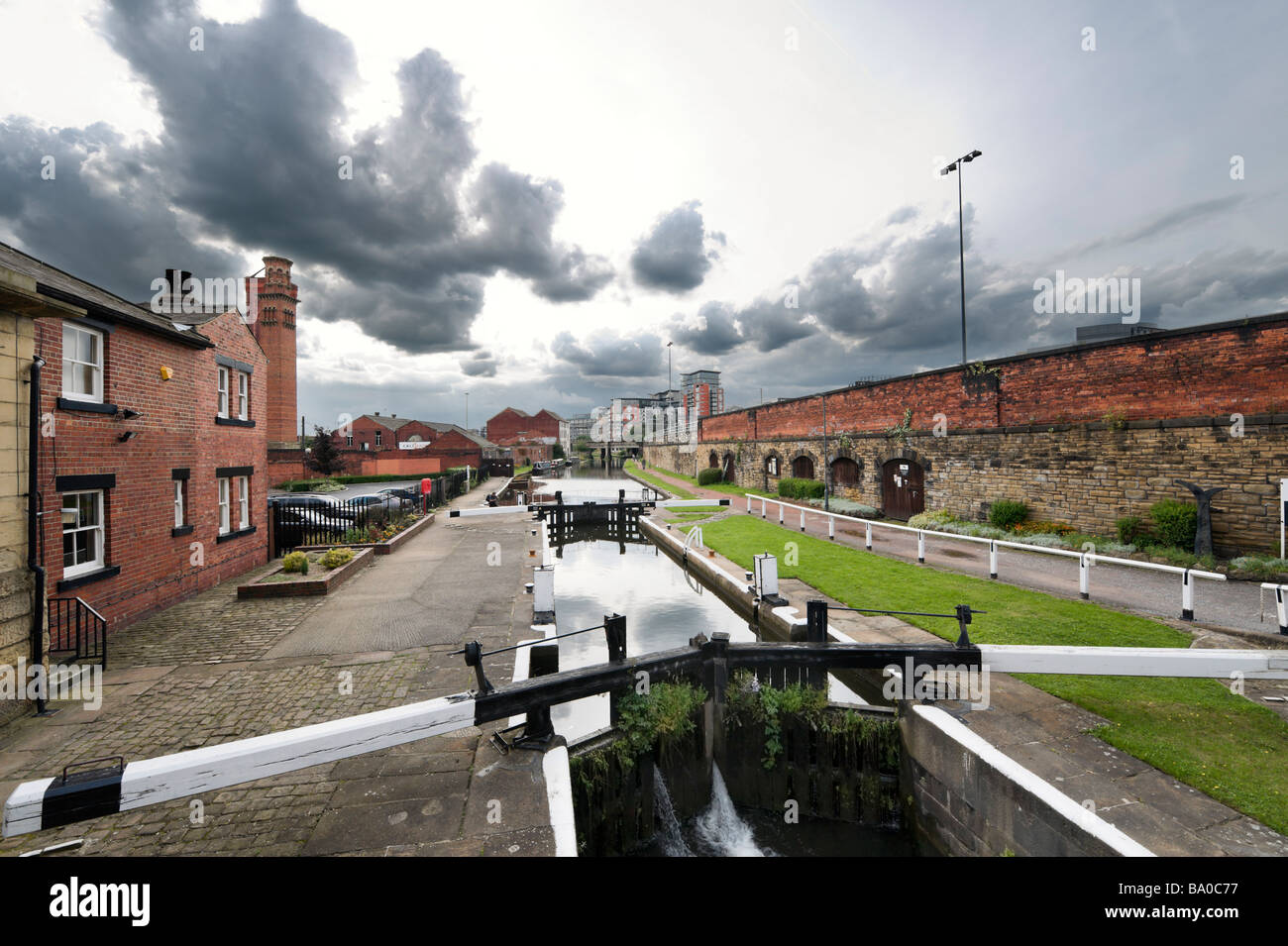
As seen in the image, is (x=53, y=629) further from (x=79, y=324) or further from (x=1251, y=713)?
(x=1251, y=713)

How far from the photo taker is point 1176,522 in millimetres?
10930

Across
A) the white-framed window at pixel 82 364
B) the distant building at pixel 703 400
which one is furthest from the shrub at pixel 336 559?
the distant building at pixel 703 400

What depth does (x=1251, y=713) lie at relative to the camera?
15.5 feet

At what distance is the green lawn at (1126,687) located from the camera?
3875 millimetres

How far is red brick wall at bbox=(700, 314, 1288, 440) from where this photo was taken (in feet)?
33.8

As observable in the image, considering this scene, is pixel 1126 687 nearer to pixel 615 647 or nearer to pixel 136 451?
pixel 615 647

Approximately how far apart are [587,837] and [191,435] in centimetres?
1034

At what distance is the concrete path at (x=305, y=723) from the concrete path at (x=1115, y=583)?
918cm

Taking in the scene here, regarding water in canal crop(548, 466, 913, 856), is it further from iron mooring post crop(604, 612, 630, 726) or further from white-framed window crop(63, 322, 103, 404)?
white-framed window crop(63, 322, 103, 404)

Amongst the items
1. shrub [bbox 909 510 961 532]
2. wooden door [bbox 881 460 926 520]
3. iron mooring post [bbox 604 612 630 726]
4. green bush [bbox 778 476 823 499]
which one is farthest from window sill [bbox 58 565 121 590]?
green bush [bbox 778 476 823 499]

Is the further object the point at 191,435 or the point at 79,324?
the point at 191,435


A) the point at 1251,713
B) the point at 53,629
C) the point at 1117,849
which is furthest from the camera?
the point at 53,629
